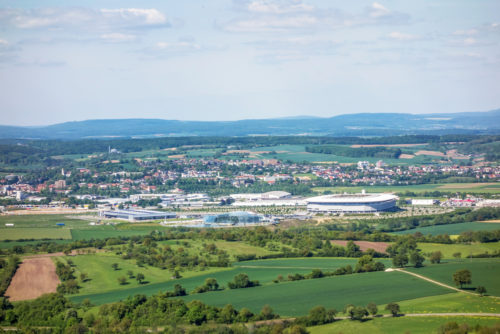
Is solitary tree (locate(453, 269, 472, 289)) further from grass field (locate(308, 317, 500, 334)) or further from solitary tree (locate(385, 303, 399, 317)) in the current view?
grass field (locate(308, 317, 500, 334))

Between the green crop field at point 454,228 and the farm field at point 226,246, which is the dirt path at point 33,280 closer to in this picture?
the farm field at point 226,246

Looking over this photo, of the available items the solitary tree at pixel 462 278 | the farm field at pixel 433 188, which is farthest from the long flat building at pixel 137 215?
the solitary tree at pixel 462 278

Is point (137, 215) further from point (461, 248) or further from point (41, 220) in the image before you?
point (461, 248)

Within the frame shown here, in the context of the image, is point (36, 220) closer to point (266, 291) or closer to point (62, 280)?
point (62, 280)

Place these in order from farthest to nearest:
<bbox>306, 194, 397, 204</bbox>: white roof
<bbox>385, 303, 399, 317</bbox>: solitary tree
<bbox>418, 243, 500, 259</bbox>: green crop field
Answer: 1. <bbox>306, 194, 397, 204</bbox>: white roof
2. <bbox>418, 243, 500, 259</bbox>: green crop field
3. <bbox>385, 303, 399, 317</bbox>: solitary tree

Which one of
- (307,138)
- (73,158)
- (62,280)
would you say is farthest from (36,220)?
(307,138)

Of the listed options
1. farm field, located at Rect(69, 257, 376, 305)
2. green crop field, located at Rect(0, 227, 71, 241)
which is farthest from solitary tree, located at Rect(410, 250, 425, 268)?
green crop field, located at Rect(0, 227, 71, 241)


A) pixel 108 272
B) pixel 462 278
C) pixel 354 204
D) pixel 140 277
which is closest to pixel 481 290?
pixel 462 278
